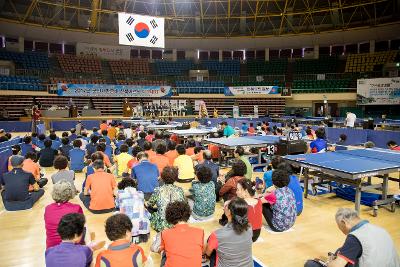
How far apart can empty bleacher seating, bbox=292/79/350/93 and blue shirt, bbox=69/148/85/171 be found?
25239 mm

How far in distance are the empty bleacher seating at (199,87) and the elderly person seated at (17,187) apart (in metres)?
25.6

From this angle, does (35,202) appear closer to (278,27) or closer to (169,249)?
(169,249)

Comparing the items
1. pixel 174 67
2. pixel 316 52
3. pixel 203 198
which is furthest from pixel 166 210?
pixel 316 52

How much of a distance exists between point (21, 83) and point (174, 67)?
15463mm

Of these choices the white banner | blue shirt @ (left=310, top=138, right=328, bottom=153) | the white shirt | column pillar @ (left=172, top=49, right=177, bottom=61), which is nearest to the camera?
blue shirt @ (left=310, top=138, right=328, bottom=153)

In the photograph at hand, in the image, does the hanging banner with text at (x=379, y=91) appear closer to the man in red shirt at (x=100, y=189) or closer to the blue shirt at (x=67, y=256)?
the man in red shirt at (x=100, y=189)

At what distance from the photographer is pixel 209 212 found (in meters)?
6.25

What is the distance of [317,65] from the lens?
111ft

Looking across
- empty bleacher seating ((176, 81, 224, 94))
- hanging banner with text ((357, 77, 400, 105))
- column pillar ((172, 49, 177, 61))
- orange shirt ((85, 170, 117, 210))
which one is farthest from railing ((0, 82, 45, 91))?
hanging banner with text ((357, 77, 400, 105))

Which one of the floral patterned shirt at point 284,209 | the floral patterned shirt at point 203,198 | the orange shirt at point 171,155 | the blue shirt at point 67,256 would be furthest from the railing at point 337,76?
the blue shirt at point 67,256

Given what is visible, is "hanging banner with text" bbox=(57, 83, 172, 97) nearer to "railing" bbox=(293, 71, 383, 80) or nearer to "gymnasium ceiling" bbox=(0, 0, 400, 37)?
"gymnasium ceiling" bbox=(0, 0, 400, 37)

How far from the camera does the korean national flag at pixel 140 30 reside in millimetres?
17891

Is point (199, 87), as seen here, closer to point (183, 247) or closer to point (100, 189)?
point (100, 189)

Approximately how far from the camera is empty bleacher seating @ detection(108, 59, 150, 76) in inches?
1307
